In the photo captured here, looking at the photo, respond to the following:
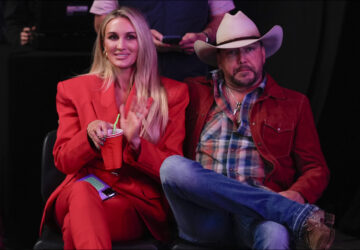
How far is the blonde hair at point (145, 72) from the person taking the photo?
10.3 feet

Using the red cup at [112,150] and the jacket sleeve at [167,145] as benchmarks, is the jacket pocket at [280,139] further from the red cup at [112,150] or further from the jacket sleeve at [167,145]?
the red cup at [112,150]

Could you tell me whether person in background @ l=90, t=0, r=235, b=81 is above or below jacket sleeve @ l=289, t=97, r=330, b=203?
above

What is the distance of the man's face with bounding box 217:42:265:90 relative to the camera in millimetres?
3180

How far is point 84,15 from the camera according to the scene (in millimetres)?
3984

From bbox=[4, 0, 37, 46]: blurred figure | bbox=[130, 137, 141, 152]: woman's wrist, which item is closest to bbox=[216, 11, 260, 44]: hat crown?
bbox=[130, 137, 141, 152]: woman's wrist

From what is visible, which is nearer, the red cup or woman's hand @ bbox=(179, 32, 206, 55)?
the red cup

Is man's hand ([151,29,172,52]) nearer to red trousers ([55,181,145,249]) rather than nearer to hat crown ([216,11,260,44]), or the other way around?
hat crown ([216,11,260,44])

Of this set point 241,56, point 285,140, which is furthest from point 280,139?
point 241,56

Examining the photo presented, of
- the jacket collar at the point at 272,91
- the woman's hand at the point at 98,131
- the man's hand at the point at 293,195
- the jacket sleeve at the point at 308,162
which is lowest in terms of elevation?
the man's hand at the point at 293,195

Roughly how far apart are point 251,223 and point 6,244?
178cm

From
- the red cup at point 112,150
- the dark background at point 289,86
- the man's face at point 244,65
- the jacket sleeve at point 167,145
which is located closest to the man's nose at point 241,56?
the man's face at point 244,65

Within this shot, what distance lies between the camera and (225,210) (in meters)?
2.83

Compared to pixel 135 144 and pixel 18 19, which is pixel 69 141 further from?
pixel 18 19

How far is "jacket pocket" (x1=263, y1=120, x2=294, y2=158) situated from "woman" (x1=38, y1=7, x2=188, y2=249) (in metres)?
0.43
